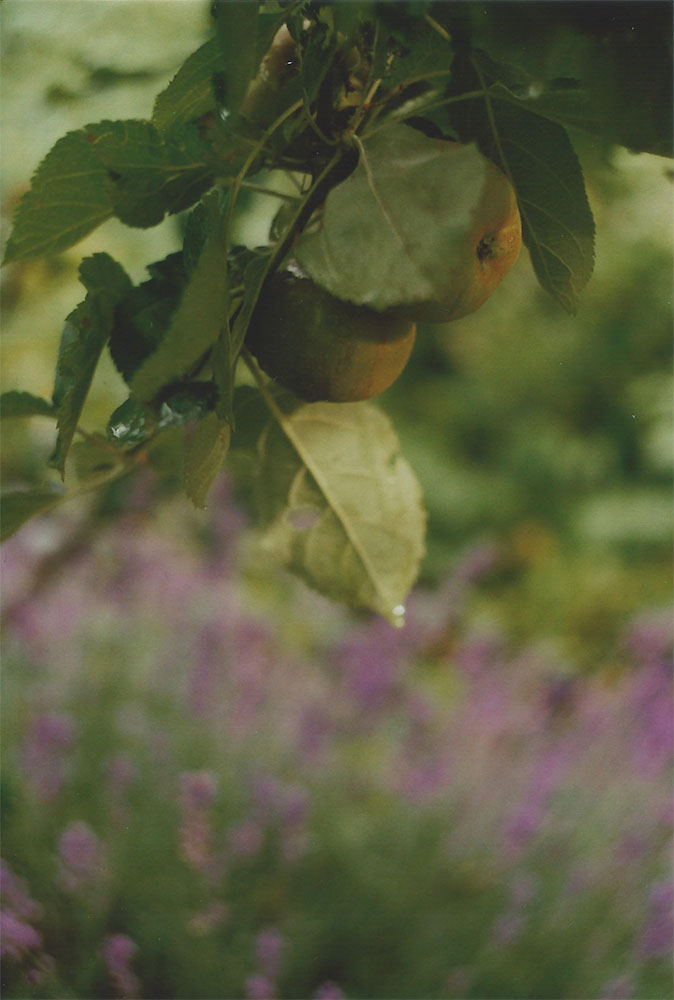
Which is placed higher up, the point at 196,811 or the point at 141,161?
the point at 141,161

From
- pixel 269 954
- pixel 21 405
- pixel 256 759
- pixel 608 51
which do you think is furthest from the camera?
pixel 256 759

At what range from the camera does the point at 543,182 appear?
0.28 metres

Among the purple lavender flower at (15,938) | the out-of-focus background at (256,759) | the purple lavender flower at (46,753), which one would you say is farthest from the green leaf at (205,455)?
the purple lavender flower at (46,753)

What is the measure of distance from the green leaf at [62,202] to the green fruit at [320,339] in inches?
2.1

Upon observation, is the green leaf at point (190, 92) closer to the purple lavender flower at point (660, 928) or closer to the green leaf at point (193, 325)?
the green leaf at point (193, 325)

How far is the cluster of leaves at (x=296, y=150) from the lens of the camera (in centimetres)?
22

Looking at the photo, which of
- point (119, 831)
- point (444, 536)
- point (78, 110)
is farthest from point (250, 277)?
point (444, 536)

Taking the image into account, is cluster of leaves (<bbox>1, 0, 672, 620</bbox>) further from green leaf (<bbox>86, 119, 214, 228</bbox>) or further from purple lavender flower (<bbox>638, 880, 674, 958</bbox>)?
purple lavender flower (<bbox>638, 880, 674, 958</bbox>)

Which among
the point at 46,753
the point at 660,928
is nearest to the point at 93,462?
the point at 46,753

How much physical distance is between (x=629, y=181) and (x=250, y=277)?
0.95 meters

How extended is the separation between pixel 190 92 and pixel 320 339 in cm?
8

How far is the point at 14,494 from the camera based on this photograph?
0.35 meters

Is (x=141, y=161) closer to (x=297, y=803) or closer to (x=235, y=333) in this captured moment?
(x=235, y=333)

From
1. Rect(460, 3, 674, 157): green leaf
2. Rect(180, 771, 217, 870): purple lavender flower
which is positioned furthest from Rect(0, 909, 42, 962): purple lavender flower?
Rect(460, 3, 674, 157): green leaf
